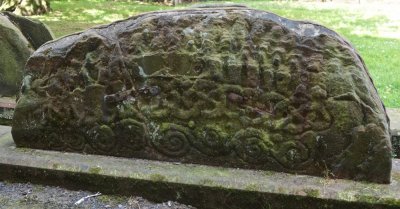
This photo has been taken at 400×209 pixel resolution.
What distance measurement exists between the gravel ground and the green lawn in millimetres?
4403

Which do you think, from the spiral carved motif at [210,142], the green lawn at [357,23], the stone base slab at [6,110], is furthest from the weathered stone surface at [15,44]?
the green lawn at [357,23]

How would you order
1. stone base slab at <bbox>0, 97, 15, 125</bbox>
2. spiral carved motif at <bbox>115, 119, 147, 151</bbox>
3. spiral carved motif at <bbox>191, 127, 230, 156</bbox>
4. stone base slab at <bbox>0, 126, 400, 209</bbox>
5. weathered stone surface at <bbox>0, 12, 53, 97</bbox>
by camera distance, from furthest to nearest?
weathered stone surface at <bbox>0, 12, 53, 97</bbox>
stone base slab at <bbox>0, 97, 15, 125</bbox>
spiral carved motif at <bbox>115, 119, 147, 151</bbox>
spiral carved motif at <bbox>191, 127, 230, 156</bbox>
stone base slab at <bbox>0, 126, 400, 209</bbox>

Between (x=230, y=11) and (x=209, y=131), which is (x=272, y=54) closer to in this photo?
(x=230, y=11)

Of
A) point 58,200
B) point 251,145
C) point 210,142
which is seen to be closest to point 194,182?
→ point 210,142

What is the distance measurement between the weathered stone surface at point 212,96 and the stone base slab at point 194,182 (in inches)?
3.4

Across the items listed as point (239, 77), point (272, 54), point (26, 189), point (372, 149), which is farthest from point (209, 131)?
point (26, 189)

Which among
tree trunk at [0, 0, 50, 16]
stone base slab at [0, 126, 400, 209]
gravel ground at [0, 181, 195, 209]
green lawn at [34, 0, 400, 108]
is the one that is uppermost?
stone base slab at [0, 126, 400, 209]

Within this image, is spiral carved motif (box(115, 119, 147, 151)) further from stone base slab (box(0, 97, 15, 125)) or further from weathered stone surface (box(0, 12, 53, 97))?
weathered stone surface (box(0, 12, 53, 97))

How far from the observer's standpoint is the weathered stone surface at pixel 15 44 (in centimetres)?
577

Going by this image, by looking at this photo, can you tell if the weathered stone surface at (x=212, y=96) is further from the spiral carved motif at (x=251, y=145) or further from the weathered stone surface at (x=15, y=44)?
the weathered stone surface at (x=15, y=44)

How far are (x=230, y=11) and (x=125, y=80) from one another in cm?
80

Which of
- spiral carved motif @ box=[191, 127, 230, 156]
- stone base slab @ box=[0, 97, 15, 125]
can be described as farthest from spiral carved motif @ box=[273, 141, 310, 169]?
stone base slab @ box=[0, 97, 15, 125]

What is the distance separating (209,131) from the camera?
10.7 feet

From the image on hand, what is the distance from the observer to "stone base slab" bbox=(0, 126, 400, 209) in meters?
2.96
